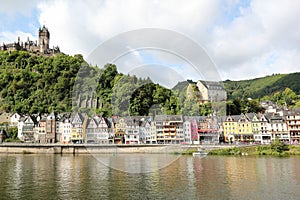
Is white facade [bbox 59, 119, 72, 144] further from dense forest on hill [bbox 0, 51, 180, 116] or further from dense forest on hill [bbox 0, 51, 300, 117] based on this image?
dense forest on hill [bbox 0, 51, 180, 116]

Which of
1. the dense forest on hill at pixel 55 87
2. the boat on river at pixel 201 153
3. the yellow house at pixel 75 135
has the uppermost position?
the dense forest on hill at pixel 55 87

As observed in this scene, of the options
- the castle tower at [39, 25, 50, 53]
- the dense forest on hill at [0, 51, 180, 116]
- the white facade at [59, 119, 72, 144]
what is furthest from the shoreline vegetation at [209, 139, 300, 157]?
the castle tower at [39, 25, 50, 53]

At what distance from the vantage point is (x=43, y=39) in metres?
106

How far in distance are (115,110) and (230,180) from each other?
541 inches

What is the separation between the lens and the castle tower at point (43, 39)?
4129 inches

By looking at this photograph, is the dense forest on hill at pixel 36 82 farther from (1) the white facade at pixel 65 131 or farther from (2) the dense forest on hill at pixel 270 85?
(2) the dense forest on hill at pixel 270 85

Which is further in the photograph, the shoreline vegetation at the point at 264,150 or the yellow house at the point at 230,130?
the yellow house at the point at 230,130

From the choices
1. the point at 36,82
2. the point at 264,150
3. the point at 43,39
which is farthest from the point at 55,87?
the point at 264,150

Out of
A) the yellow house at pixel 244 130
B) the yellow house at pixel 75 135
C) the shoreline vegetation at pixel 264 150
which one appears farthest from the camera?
the yellow house at pixel 75 135

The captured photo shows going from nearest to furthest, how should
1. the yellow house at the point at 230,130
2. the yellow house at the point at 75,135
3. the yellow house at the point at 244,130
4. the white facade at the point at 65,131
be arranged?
the yellow house at the point at 230,130 → the yellow house at the point at 244,130 → the yellow house at the point at 75,135 → the white facade at the point at 65,131

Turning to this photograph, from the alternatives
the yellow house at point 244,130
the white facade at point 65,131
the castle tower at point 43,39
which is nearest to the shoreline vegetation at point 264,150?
the yellow house at point 244,130

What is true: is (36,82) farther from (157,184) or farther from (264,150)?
(157,184)

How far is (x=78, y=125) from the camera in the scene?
183 feet

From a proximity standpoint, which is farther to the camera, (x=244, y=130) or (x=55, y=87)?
(x=55, y=87)
